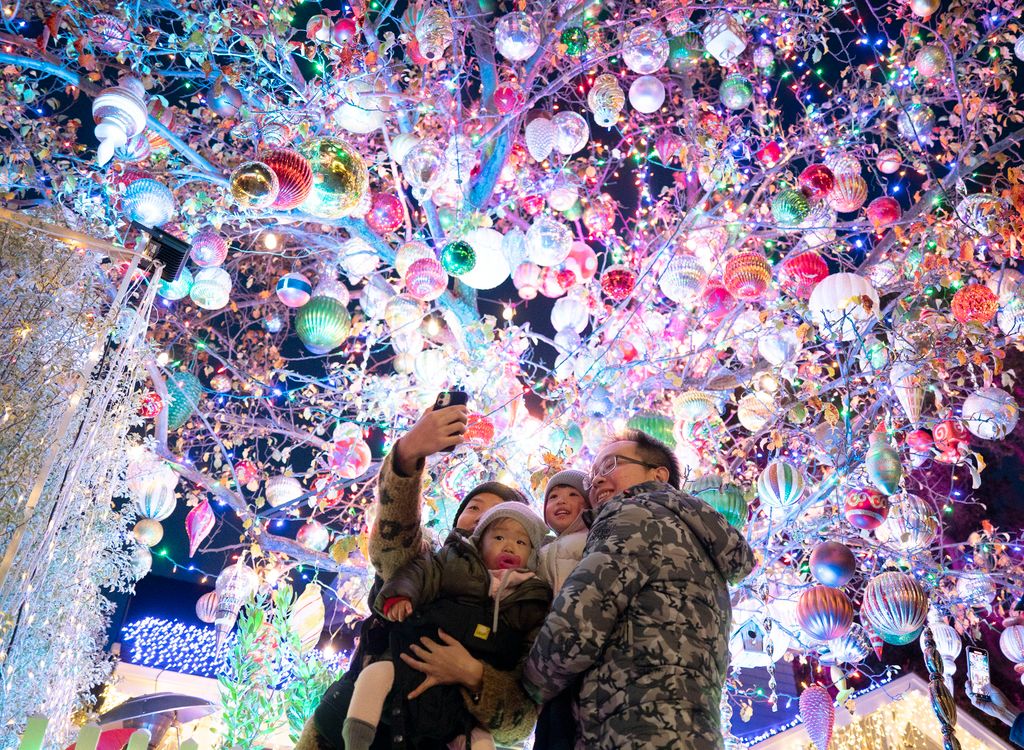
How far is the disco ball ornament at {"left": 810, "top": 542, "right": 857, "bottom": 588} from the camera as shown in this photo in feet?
18.8

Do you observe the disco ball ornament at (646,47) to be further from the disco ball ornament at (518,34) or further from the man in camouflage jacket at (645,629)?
the man in camouflage jacket at (645,629)

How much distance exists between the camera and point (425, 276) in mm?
5965

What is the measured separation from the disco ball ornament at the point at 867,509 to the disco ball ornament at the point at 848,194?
2.50 meters

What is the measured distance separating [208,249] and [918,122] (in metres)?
6.56

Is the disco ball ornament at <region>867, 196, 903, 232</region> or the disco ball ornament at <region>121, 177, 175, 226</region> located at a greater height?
the disco ball ornament at <region>867, 196, 903, 232</region>

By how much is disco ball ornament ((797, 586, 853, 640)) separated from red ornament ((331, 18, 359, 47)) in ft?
18.9

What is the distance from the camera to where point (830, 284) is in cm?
594

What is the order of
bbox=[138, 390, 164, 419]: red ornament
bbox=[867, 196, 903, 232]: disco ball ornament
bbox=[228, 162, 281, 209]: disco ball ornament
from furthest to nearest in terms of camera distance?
1. bbox=[138, 390, 164, 419]: red ornament
2. bbox=[867, 196, 903, 232]: disco ball ornament
3. bbox=[228, 162, 281, 209]: disco ball ornament

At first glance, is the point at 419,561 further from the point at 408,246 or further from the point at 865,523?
the point at 865,523

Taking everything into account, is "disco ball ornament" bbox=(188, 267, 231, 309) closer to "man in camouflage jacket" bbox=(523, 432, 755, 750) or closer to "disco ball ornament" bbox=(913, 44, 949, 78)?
"man in camouflage jacket" bbox=(523, 432, 755, 750)

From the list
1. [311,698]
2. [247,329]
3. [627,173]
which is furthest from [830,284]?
[247,329]

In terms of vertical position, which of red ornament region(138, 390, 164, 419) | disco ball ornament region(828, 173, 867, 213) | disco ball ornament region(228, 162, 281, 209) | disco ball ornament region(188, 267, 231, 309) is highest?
disco ball ornament region(828, 173, 867, 213)

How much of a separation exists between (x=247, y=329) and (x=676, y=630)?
10.1 m

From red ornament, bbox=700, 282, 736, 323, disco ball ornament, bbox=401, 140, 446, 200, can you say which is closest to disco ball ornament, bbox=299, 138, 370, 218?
disco ball ornament, bbox=401, 140, 446, 200
